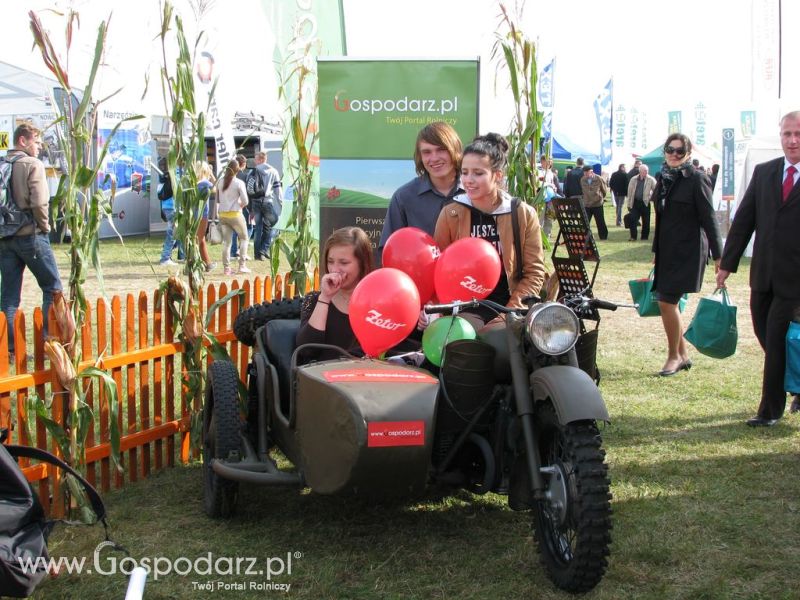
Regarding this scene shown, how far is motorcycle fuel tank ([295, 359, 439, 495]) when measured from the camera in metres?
3.19

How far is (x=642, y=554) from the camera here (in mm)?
3758

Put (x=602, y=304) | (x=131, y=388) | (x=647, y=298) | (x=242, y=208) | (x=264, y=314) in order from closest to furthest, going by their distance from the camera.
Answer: (x=602, y=304) < (x=264, y=314) < (x=131, y=388) < (x=647, y=298) < (x=242, y=208)

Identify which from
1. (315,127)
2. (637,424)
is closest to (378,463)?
(637,424)

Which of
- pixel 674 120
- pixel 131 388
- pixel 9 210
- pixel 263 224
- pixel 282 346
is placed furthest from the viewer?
pixel 674 120

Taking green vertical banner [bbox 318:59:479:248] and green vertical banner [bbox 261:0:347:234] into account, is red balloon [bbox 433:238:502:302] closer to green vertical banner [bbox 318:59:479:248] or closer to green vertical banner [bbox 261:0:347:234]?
green vertical banner [bbox 318:59:479:248]

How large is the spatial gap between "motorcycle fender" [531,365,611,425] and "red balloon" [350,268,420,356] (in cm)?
62

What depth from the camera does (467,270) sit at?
3773 mm

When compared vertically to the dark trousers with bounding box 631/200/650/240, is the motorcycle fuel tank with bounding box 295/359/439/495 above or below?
below

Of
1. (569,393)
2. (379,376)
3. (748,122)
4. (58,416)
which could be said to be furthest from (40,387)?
(748,122)

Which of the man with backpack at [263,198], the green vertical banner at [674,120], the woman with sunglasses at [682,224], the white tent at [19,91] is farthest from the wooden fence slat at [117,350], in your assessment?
the green vertical banner at [674,120]

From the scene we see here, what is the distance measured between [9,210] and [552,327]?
5.67 m

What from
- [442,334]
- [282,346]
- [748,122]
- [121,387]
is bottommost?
[121,387]

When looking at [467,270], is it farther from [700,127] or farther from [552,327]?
[700,127]

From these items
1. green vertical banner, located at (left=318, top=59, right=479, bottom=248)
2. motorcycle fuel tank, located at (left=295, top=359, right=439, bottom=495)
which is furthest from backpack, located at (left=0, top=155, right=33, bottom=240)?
motorcycle fuel tank, located at (left=295, top=359, right=439, bottom=495)
